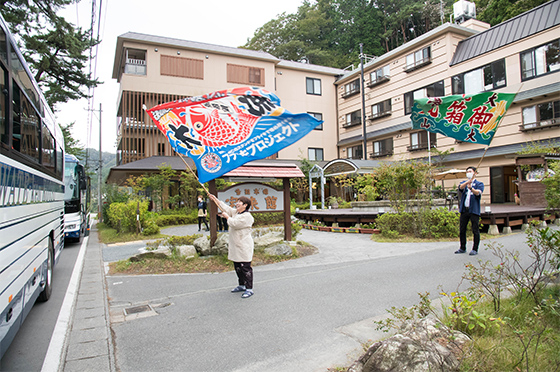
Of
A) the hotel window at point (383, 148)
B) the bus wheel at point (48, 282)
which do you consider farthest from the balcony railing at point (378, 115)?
the bus wheel at point (48, 282)

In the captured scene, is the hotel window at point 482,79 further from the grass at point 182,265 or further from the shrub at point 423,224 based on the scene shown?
the grass at point 182,265

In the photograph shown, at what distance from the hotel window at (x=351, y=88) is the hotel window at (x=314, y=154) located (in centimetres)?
618

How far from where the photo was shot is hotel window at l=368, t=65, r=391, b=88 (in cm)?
3083

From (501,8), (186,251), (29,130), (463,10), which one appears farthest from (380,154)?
(29,130)

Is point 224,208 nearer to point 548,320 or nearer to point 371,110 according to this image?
point 548,320

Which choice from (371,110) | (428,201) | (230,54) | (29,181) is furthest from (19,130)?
(371,110)

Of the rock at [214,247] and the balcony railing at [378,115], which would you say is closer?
the rock at [214,247]

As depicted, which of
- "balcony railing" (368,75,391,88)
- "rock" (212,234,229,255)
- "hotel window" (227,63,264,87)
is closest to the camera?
"rock" (212,234,229,255)

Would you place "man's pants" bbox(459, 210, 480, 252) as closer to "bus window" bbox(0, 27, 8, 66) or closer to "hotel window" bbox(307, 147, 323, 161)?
"bus window" bbox(0, 27, 8, 66)

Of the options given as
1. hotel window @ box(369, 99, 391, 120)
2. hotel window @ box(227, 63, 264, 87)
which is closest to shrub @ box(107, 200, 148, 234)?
hotel window @ box(227, 63, 264, 87)

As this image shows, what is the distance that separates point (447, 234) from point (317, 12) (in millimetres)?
42007

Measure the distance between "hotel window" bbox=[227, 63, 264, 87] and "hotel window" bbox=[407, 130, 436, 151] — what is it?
1362 centimetres

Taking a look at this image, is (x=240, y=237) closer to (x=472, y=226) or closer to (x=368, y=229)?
(x=472, y=226)

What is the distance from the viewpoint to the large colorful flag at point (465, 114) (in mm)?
7836
